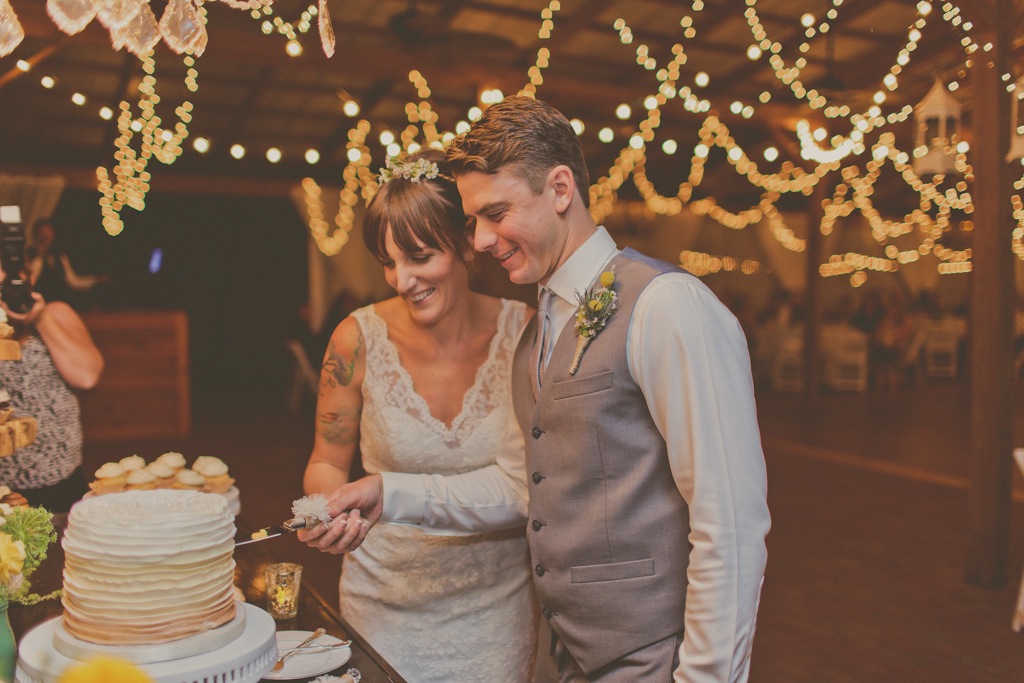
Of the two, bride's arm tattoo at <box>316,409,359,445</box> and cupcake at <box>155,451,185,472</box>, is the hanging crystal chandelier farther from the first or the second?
cupcake at <box>155,451,185,472</box>

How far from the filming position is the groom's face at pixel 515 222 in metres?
1.45

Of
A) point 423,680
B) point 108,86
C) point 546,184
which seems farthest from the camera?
point 108,86

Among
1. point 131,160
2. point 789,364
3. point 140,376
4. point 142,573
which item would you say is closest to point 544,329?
point 142,573

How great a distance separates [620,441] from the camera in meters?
1.37

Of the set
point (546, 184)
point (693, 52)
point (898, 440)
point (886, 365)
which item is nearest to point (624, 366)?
point (546, 184)

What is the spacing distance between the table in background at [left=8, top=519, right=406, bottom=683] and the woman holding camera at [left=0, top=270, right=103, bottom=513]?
47cm

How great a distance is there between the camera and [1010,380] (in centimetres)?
452

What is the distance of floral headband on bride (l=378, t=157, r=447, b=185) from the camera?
6.36ft

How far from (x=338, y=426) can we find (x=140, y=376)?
296 inches

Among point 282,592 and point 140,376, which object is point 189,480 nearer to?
point 282,592

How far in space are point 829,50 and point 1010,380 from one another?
266cm

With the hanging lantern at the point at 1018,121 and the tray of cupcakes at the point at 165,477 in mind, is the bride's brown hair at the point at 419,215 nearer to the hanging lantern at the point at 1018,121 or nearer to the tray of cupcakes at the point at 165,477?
the tray of cupcakes at the point at 165,477

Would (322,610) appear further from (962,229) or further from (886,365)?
(886,365)

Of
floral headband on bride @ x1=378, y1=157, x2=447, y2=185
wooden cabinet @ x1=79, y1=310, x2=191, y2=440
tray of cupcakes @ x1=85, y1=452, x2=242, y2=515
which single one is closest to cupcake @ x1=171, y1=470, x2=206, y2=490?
tray of cupcakes @ x1=85, y1=452, x2=242, y2=515
